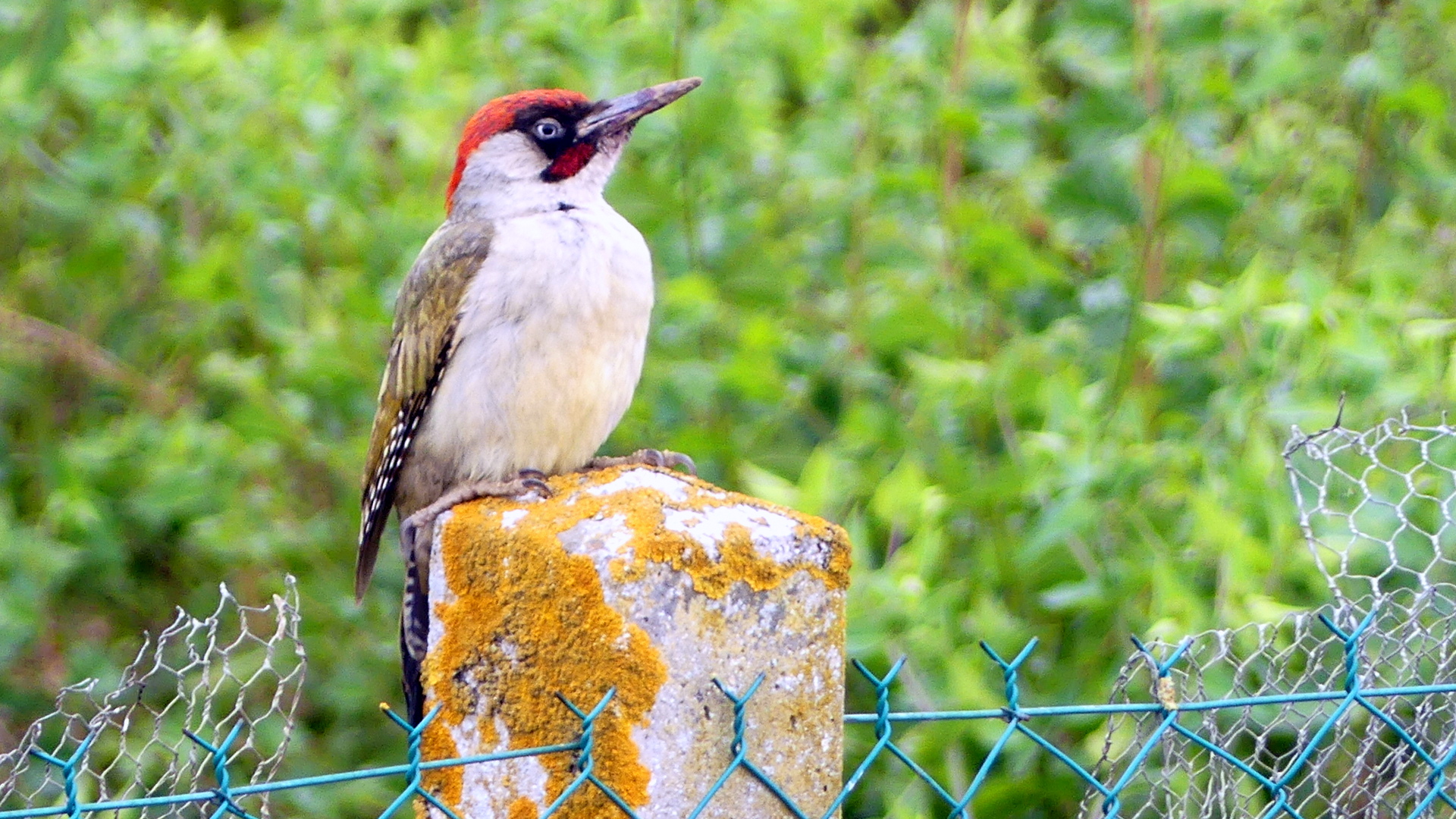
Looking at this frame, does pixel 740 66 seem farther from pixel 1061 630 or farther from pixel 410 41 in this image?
pixel 410 41

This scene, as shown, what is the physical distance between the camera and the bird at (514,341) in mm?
3357

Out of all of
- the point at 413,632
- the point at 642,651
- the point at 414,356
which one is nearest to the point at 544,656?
the point at 642,651

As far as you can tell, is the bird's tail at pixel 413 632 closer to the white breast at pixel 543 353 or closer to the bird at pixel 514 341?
the bird at pixel 514 341

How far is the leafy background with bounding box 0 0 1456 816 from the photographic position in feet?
12.1

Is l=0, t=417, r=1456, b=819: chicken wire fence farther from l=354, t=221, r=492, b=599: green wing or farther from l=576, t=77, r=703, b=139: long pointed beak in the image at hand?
l=576, t=77, r=703, b=139: long pointed beak

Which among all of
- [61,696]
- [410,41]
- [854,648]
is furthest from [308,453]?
[410,41]

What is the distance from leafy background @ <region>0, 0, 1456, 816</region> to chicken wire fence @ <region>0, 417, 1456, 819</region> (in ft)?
0.66

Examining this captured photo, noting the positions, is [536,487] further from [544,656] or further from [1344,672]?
[1344,672]

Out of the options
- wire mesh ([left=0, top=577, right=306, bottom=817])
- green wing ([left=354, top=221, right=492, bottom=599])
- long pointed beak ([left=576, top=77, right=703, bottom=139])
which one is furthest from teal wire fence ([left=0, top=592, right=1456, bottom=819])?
wire mesh ([left=0, top=577, right=306, bottom=817])

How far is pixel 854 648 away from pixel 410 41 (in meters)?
4.93

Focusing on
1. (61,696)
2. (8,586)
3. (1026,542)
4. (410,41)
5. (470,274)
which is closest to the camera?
(61,696)

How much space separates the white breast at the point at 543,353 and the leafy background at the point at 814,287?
46 centimetres

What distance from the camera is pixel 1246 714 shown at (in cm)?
250

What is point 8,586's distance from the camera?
4.41m
